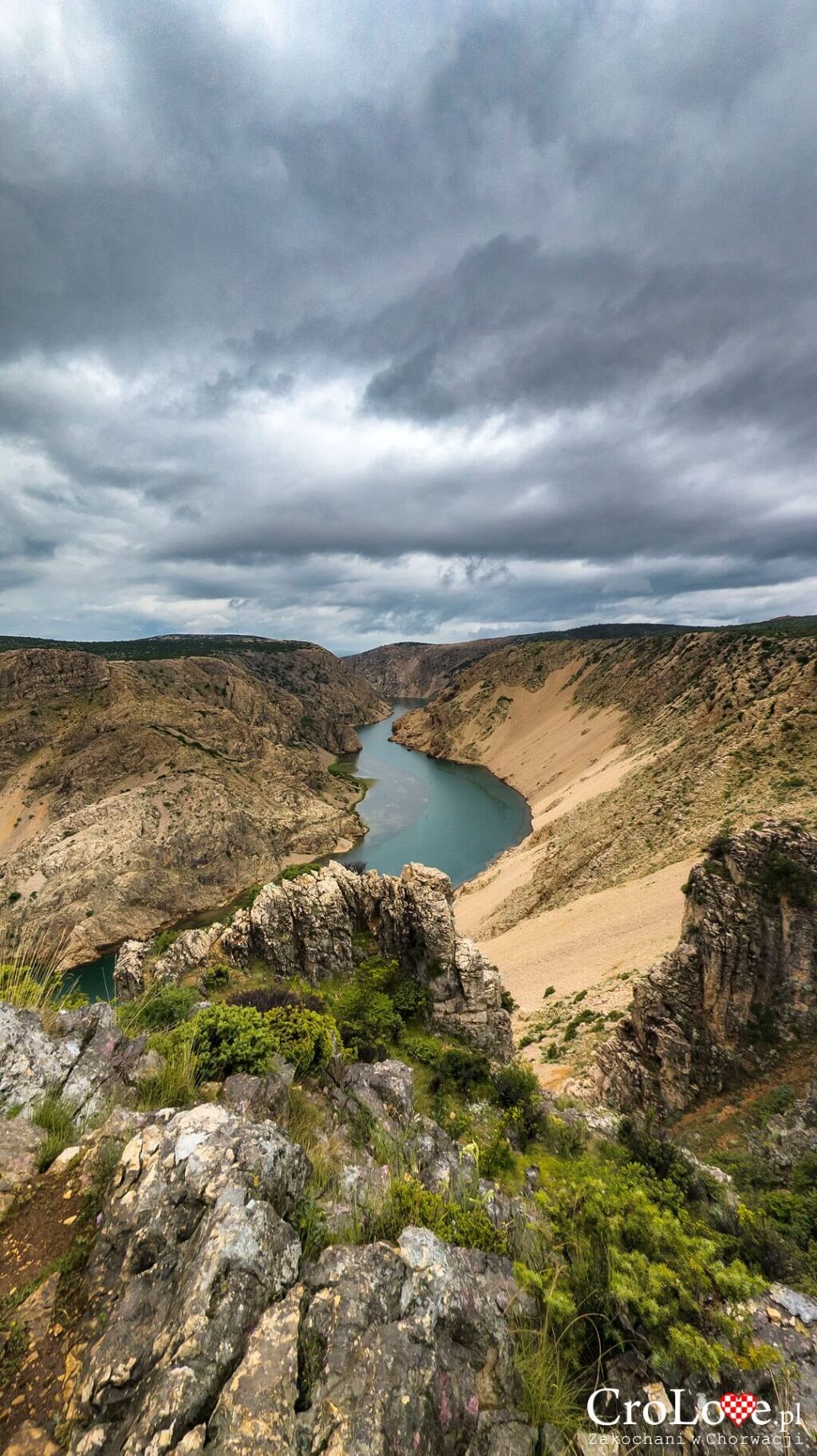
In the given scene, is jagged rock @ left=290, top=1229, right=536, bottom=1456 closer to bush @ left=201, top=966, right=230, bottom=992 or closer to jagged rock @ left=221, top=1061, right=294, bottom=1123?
jagged rock @ left=221, top=1061, right=294, bottom=1123

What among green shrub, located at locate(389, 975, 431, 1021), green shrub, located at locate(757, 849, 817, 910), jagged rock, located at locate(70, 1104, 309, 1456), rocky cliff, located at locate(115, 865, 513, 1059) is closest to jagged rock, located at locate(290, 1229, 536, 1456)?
jagged rock, located at locate(70, 1104, 309, 1456)

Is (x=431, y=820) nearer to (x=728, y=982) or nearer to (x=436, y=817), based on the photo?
(x=436, y=817)

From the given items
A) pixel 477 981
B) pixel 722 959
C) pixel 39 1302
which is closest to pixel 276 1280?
pixel 39 1302

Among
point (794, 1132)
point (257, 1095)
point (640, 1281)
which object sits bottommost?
point (794, 1132)

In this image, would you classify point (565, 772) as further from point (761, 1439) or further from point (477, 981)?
point (761, 1439)

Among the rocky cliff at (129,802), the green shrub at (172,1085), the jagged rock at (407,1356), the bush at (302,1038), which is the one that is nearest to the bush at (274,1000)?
the bush at (302,1038)

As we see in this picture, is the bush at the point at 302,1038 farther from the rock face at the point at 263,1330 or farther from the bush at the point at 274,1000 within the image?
the rock face at the point at 263,1330

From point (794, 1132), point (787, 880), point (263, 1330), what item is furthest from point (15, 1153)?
point (787, 880)

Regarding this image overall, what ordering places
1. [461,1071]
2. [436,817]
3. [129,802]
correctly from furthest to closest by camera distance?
[436,817]
[129,802]
[461,1071]
